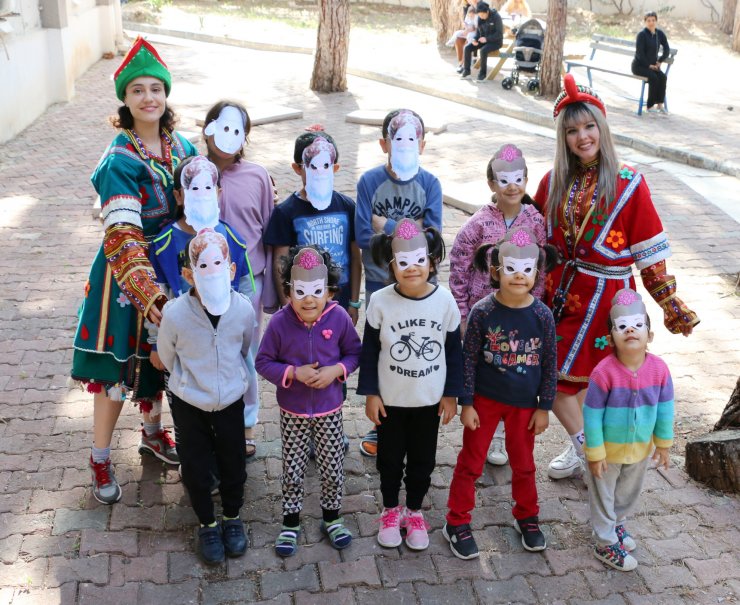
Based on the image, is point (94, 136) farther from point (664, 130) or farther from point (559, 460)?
point (559, 460)

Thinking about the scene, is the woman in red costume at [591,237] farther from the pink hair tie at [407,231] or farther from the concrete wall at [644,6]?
the concrete wall at [644,6]

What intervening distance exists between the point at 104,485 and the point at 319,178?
5.78 feet

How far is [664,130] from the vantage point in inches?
468

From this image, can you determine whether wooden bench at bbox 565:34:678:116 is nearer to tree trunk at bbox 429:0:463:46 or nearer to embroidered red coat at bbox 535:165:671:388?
tree trunk at bbox 429:0:463:46

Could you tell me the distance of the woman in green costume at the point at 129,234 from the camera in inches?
134

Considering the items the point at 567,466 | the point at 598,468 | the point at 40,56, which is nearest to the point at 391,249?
the point at 598,468

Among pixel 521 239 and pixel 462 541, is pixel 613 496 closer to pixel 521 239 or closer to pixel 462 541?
pixel 462 541

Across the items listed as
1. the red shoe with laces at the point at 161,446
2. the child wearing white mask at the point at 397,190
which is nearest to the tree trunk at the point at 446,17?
the child wearing white mask at the point at 397,190

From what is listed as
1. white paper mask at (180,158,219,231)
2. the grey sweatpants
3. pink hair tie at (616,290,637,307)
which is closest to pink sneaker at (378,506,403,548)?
the grey sweatpants

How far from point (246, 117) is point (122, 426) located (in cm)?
187

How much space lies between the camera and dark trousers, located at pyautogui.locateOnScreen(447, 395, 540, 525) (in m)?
3.47

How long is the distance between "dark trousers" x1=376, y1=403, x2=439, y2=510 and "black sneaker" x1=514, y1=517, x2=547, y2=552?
479 mm

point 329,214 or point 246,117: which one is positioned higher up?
point 246,117

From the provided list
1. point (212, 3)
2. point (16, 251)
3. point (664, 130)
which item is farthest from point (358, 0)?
point (16, 251)
